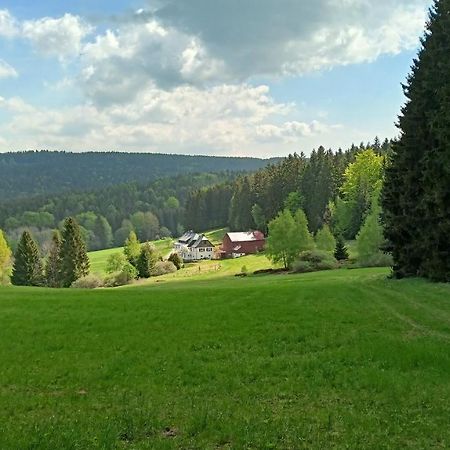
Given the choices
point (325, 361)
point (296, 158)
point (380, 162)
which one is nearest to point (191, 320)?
point (325, 361)

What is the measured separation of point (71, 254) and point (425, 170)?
5770cm

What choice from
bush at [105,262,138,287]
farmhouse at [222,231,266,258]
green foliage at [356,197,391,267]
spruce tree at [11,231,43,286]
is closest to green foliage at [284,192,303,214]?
farmhouse at [222,231,266,258]

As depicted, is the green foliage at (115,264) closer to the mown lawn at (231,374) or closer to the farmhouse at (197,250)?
the farmhouse at (197,250)

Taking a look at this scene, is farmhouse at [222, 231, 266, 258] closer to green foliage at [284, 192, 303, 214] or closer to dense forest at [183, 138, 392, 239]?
dense forest at [183, 138, 392, 239]

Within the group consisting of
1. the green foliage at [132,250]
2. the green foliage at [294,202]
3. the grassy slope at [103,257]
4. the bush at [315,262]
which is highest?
the green foliage at [294,202]

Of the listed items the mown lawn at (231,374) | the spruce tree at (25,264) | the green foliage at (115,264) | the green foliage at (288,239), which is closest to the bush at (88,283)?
the spruce tree at (25,264)

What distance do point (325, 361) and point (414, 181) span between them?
2236 cm

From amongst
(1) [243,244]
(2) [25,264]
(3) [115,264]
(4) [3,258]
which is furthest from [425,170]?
(1) [243,244]

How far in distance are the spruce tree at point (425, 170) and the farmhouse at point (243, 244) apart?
77610 mm

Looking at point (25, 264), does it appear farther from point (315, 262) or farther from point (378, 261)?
point (378, 261)

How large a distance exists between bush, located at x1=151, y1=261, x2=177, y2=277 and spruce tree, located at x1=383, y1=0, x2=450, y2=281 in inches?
2240

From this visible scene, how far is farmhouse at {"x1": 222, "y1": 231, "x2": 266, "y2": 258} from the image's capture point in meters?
113

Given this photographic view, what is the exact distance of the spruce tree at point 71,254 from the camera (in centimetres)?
7481

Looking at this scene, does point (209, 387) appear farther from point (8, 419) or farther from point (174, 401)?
point (8, 419)
